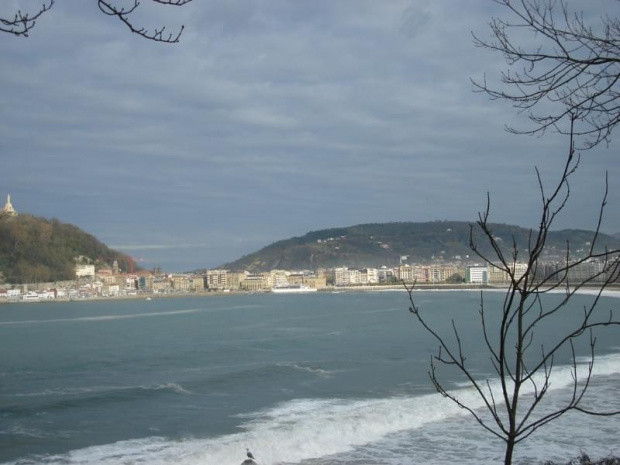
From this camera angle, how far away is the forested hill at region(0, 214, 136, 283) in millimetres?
107562

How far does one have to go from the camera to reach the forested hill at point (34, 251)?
10756cm

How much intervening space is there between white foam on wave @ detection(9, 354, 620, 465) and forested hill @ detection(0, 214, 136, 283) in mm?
103581

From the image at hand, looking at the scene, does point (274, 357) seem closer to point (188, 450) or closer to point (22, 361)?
point (22, 361)

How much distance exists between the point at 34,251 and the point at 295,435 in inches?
4394

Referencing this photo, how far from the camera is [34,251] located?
112 meters

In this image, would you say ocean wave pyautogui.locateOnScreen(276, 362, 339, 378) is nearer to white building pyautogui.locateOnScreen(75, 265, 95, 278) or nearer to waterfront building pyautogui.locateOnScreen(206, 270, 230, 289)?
white building pyautogui.locateOnScreen(75, 265, 95, 278)

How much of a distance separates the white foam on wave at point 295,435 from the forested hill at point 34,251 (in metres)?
104

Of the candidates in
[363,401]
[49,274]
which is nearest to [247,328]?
[363,401]

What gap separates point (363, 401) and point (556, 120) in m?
11.0

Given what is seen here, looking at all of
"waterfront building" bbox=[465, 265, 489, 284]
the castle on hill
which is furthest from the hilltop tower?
"waterfront building" bbox=[465, 265, 489, 284]

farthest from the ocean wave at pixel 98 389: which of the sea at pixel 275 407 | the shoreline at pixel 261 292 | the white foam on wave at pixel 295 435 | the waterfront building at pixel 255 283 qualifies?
the waterfront building at pixel 255 283

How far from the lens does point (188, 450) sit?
32.3ft

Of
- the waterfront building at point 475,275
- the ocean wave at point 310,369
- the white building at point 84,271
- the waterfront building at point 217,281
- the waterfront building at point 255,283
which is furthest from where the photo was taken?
the waterfront building at point 217,281

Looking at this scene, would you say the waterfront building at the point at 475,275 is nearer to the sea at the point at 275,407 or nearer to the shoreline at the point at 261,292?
the shoreline at the point at 261,292
